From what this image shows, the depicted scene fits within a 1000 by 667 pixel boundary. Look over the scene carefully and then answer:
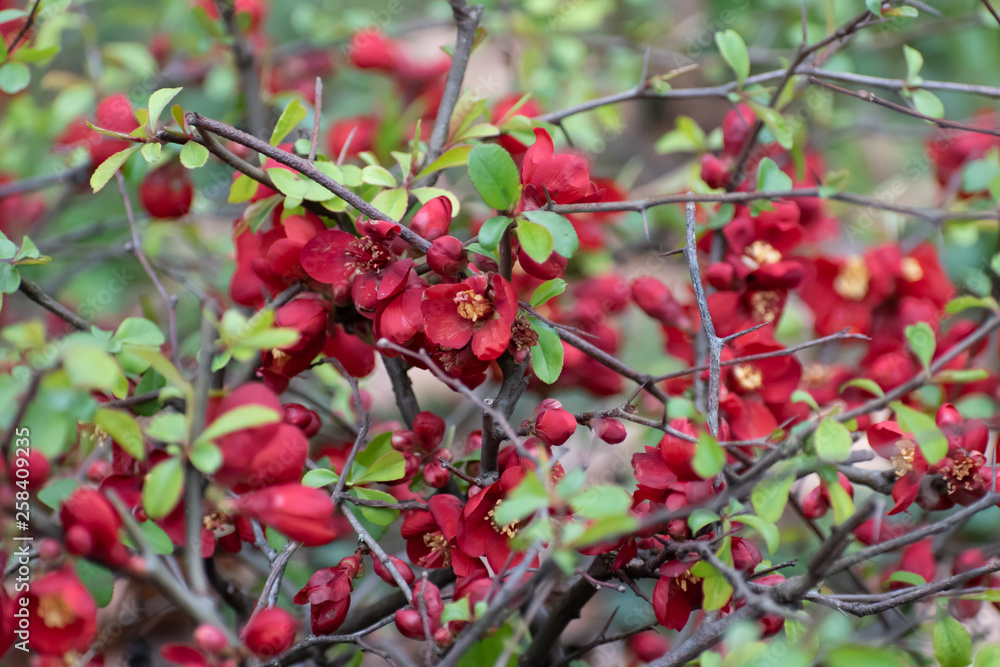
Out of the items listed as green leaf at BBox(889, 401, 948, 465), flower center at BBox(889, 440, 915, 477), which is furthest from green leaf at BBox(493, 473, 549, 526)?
flower center at BBox(889, 440, 915, 477)

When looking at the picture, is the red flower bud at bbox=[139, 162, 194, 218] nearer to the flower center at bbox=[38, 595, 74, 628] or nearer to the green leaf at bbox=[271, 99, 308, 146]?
the green leaf at bbox=[271, 99, 308, 146]

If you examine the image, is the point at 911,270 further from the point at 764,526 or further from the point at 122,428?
the point at 122,428

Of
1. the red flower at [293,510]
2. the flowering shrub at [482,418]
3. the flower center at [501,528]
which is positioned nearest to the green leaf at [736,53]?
the flowering shrub at [482,418]

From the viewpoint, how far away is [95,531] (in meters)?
0.48

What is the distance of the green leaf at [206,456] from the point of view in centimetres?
47

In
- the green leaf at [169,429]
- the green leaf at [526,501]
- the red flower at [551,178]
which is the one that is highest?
the red flower at [551,178]

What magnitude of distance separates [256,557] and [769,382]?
0.78 m

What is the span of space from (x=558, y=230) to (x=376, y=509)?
Result: 31 centimetres

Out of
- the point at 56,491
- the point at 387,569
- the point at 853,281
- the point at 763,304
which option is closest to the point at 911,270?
the point at 853,281

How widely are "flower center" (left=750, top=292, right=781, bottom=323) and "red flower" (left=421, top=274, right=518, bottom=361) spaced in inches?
16.8

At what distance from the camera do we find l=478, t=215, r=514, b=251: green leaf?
616mm

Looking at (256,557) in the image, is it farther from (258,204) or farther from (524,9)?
(524,9)

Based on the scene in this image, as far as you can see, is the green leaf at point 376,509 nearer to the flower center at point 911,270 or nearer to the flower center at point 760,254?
the flower center at point 760,254

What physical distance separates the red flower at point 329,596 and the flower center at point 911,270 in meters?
0.90
